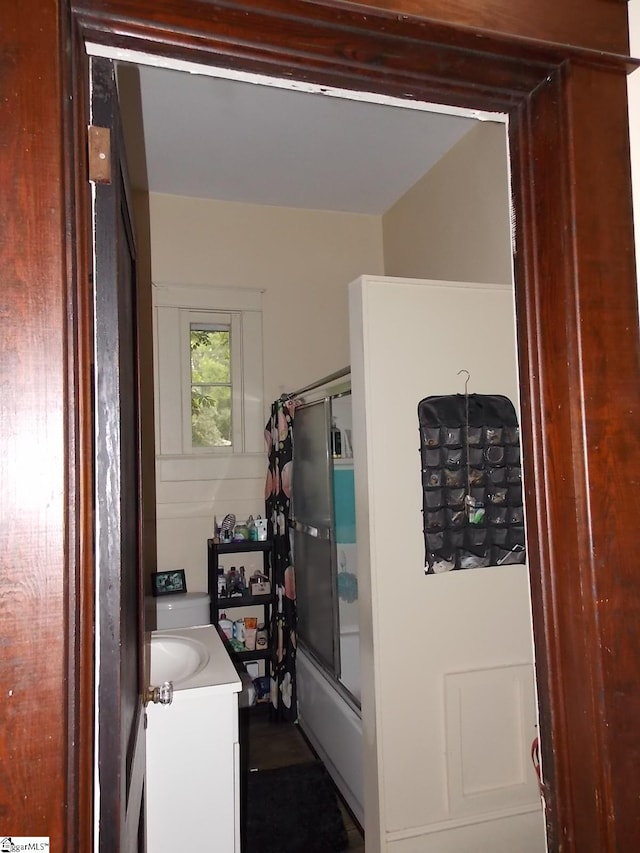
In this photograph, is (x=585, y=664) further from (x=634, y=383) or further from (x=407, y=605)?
(x=407, y=605)

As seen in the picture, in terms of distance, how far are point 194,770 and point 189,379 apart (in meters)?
2.23

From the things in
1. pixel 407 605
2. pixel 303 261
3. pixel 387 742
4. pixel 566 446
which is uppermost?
pixel 303 261

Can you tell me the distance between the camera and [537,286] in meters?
0.94

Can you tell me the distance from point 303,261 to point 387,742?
2718 millimetres

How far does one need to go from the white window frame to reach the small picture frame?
0.53m

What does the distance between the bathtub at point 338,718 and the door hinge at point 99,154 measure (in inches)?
83.1

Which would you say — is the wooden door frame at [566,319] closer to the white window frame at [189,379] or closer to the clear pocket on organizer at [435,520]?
the clear pocket on organizer at [435,520]

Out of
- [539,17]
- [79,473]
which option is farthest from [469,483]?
[79,473]

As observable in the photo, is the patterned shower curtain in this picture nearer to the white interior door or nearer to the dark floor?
the dark floor

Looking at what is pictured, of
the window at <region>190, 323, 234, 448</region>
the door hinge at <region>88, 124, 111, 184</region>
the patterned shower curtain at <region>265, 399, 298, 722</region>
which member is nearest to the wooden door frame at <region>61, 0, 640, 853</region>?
the door hinge at <region>88, 124, 111, 184</region>

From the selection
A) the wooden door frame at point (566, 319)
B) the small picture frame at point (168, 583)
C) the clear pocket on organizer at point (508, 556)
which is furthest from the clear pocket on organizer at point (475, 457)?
the small picture frame at point (168, 583)

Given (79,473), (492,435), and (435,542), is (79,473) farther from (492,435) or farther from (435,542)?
(492,435)

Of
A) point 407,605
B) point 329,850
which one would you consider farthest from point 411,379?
point 329,850

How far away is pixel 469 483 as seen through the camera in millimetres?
2102
